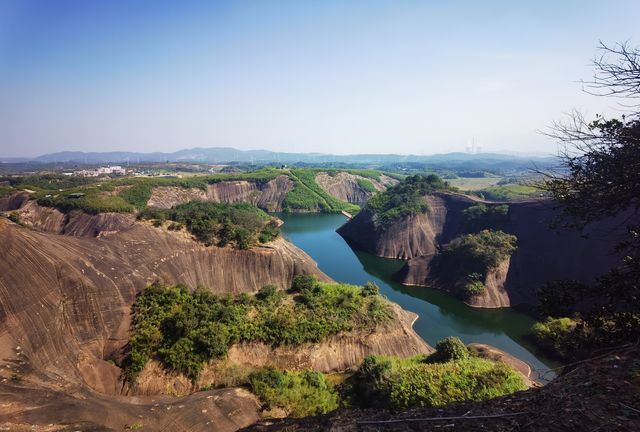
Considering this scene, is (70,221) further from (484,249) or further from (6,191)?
(484,249)

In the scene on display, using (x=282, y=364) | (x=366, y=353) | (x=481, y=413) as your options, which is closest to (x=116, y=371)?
(x=282, y=364)

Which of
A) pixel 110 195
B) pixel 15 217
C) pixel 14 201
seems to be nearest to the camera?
pixel 15 217

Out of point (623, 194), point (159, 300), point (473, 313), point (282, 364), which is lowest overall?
point (473, 313)

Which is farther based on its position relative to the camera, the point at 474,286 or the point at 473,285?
the point at 473,285

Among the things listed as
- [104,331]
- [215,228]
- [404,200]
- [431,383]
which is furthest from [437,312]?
[104,331]

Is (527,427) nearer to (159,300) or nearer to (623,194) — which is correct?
(623,194)

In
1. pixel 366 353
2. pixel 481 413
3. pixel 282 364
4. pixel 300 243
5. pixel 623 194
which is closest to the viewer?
pixel 481 413

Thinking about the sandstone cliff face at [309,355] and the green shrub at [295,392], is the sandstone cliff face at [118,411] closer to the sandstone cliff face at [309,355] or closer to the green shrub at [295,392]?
the green shrub at [295,392]

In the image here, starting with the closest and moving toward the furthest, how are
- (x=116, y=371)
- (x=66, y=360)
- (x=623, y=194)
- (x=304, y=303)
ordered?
(x=623, y=194) → (x=66, y=360) → (x=116, y=371) → (x=304, y=303)
